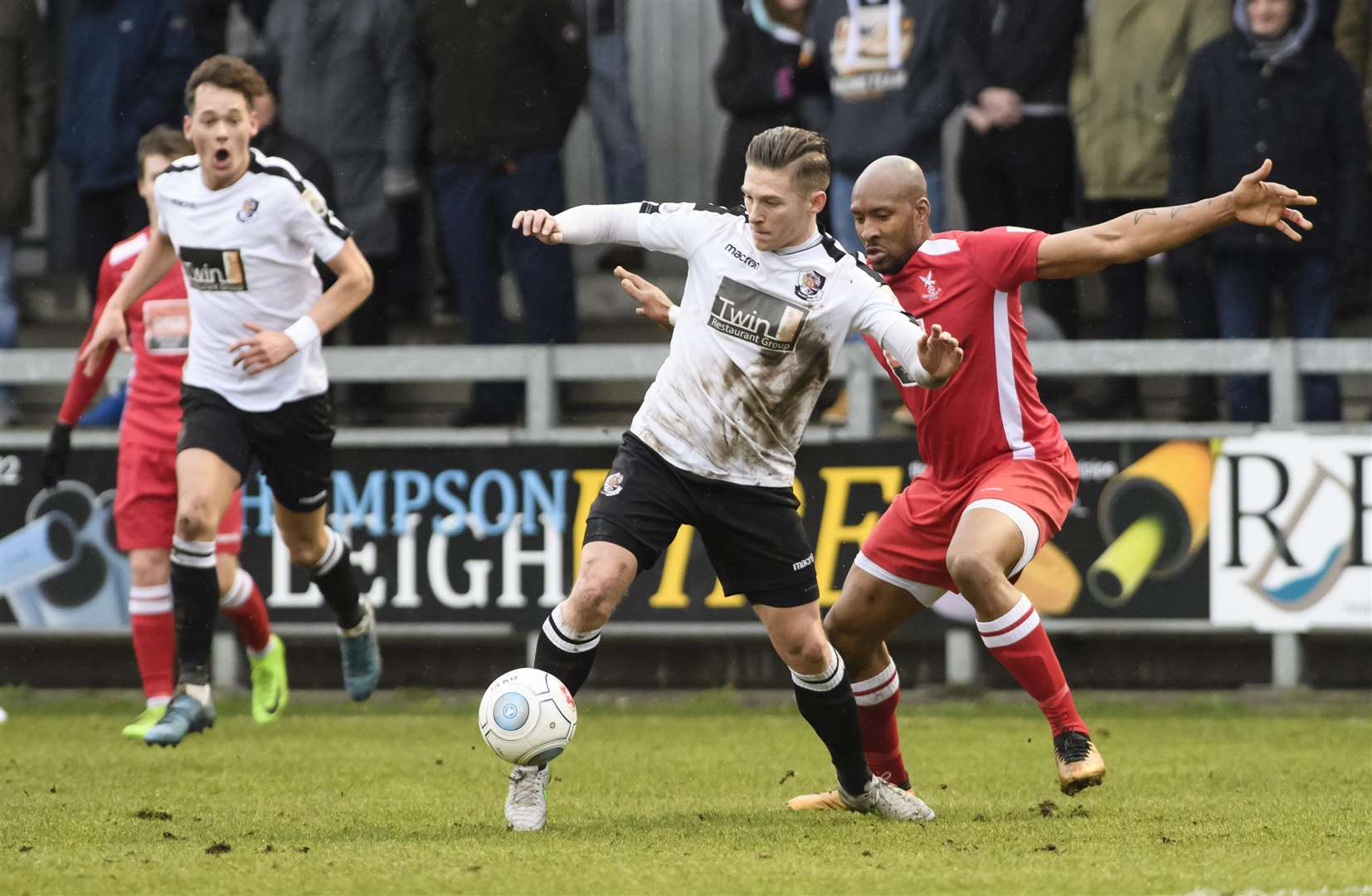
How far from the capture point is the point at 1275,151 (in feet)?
32.8

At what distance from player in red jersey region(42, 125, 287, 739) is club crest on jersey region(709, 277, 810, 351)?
11.5ft

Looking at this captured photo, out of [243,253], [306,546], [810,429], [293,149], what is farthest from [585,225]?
[293,149]

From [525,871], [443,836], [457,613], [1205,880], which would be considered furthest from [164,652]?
[1205,880]

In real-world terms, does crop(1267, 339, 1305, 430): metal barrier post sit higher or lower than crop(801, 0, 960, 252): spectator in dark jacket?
lower

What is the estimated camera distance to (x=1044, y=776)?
7.53m

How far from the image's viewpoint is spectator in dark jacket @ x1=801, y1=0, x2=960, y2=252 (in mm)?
10539

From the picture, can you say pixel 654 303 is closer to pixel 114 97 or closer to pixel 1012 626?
pixel 1012 626

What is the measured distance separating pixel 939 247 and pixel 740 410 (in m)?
0.95

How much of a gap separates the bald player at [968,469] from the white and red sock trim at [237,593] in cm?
318

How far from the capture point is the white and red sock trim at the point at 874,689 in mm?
6621

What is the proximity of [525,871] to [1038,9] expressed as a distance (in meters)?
6.54

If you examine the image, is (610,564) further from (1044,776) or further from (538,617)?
(538,617)

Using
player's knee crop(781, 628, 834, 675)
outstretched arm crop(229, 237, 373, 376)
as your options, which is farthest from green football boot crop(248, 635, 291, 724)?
player's knee crop(781, 628, 834, 675)

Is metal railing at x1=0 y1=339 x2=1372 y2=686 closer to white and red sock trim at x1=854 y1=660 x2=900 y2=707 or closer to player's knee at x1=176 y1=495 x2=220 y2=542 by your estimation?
player's knee at x1=176 y1=495 x2=220 y2=542
